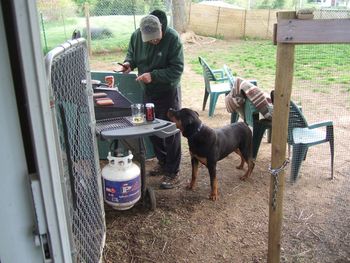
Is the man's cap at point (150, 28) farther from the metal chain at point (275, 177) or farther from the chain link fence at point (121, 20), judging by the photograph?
the metal chain at point (275, 177)

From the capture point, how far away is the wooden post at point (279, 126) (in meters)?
2.13

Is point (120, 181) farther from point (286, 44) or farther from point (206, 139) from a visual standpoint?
point (286, 44)

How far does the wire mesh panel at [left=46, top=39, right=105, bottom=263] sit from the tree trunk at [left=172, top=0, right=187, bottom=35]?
9.26 meters

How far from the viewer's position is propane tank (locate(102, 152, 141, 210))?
283cm

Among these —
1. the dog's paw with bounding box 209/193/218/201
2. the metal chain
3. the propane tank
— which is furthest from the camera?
the dog's paw with bounding box 209/193/218/201

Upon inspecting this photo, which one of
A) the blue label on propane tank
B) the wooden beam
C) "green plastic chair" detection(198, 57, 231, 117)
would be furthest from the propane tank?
"green plastic chair" detection(198, 57, 231, 117)

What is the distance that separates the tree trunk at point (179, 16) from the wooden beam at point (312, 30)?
9.41 m

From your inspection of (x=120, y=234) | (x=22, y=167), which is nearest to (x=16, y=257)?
(x=22, y=167)

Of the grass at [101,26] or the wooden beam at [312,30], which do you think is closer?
the wooden beam at [312,30]

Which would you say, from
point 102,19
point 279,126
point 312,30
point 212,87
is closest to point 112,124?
point 279,126

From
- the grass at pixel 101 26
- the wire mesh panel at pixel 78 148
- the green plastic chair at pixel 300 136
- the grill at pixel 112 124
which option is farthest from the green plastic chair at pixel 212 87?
the wire mesh panel at pixel 78 148

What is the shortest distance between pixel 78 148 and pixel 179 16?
11058 mm

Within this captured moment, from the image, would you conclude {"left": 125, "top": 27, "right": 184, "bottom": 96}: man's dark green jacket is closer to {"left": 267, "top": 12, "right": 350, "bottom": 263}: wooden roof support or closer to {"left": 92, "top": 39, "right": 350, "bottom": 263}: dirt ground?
{"left": 92, "top": 39, "right": 350, "bottom": 263}: dirt ground

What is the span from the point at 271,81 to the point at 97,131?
6.23 metres
